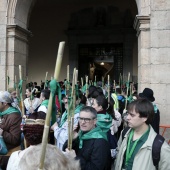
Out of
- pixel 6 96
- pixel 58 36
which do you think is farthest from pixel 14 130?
pixel 58 36

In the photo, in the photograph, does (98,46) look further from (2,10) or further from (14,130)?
(14,130)

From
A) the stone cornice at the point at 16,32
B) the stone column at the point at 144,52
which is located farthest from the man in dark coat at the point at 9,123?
the stone cornice at the point at 16,32

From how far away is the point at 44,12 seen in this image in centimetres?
1411

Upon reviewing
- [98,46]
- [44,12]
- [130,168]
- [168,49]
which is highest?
[44,12]

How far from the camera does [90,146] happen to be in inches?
103

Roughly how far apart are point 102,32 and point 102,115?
10.7m

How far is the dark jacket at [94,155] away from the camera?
254cm

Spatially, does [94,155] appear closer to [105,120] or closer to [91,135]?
[91,135]

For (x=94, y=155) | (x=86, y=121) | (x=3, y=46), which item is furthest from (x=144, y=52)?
(x=94, y=155)

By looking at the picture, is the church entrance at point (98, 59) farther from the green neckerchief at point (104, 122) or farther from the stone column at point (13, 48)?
the green neckerchief at point (104, 122)

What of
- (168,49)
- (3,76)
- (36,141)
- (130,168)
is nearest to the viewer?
(36,141)

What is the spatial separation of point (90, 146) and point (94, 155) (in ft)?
0.29

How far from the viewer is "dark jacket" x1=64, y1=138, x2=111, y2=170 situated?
2.54 metres

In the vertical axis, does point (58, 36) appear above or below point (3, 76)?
above
